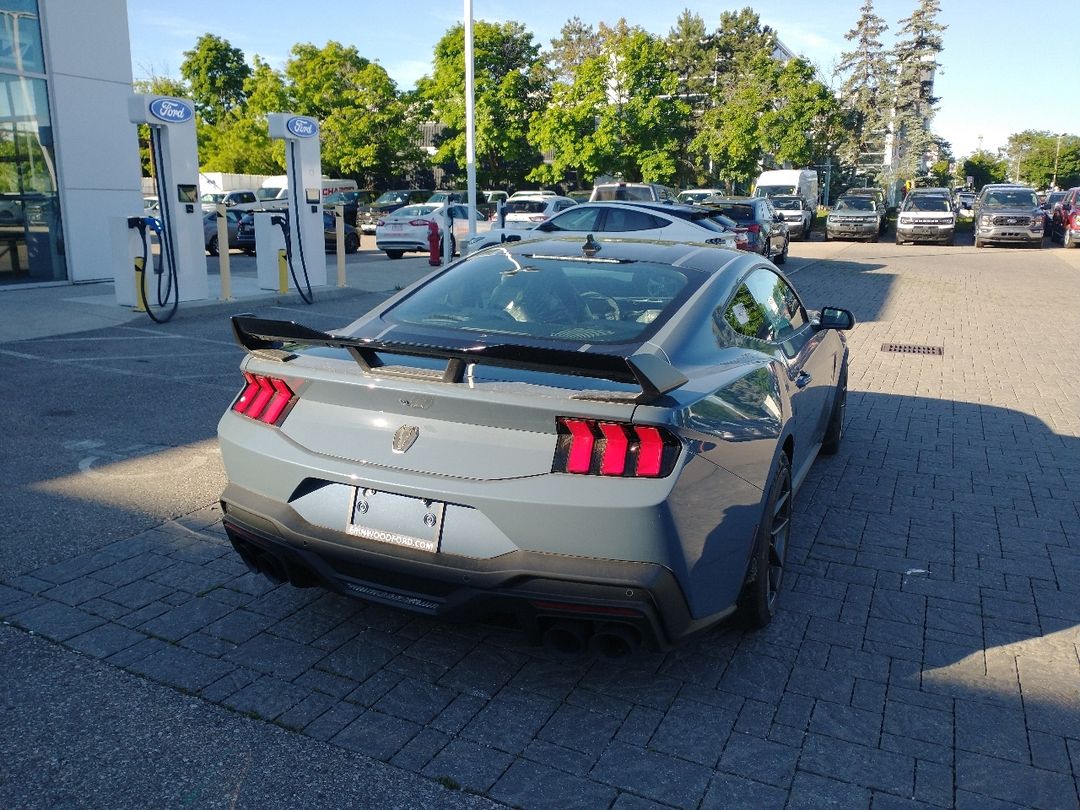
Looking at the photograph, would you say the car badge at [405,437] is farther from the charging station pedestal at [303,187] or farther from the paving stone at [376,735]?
the charging station pedestal at [303,187]

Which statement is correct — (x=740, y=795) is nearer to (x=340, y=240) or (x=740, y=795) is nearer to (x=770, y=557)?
(x=770, y=557)

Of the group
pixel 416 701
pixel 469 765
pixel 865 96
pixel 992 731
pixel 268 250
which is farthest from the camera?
pixel 865 96

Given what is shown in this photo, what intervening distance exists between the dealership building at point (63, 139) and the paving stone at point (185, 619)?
13871 mm

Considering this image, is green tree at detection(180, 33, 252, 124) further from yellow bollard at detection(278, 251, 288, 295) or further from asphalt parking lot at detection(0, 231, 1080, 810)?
asphalt parking lot at detection(0, 231, 1080, 810)

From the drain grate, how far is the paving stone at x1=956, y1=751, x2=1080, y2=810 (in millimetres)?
8782

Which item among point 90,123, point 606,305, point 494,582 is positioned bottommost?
point 494,582

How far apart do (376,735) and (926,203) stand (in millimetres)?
34067

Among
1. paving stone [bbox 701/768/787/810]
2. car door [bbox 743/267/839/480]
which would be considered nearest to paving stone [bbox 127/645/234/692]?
paving stone [bbox 701/768/787/810]

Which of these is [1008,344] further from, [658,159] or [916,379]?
[658,159]

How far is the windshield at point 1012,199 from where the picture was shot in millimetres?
31234

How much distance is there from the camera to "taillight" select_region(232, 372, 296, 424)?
3.45 m

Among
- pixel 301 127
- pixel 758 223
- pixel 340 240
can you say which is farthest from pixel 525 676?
pixel 758 223

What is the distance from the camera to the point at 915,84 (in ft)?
210

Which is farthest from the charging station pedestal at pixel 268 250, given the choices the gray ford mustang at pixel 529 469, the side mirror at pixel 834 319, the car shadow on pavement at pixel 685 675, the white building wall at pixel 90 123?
the gray ford mustang at pixel 529 469
